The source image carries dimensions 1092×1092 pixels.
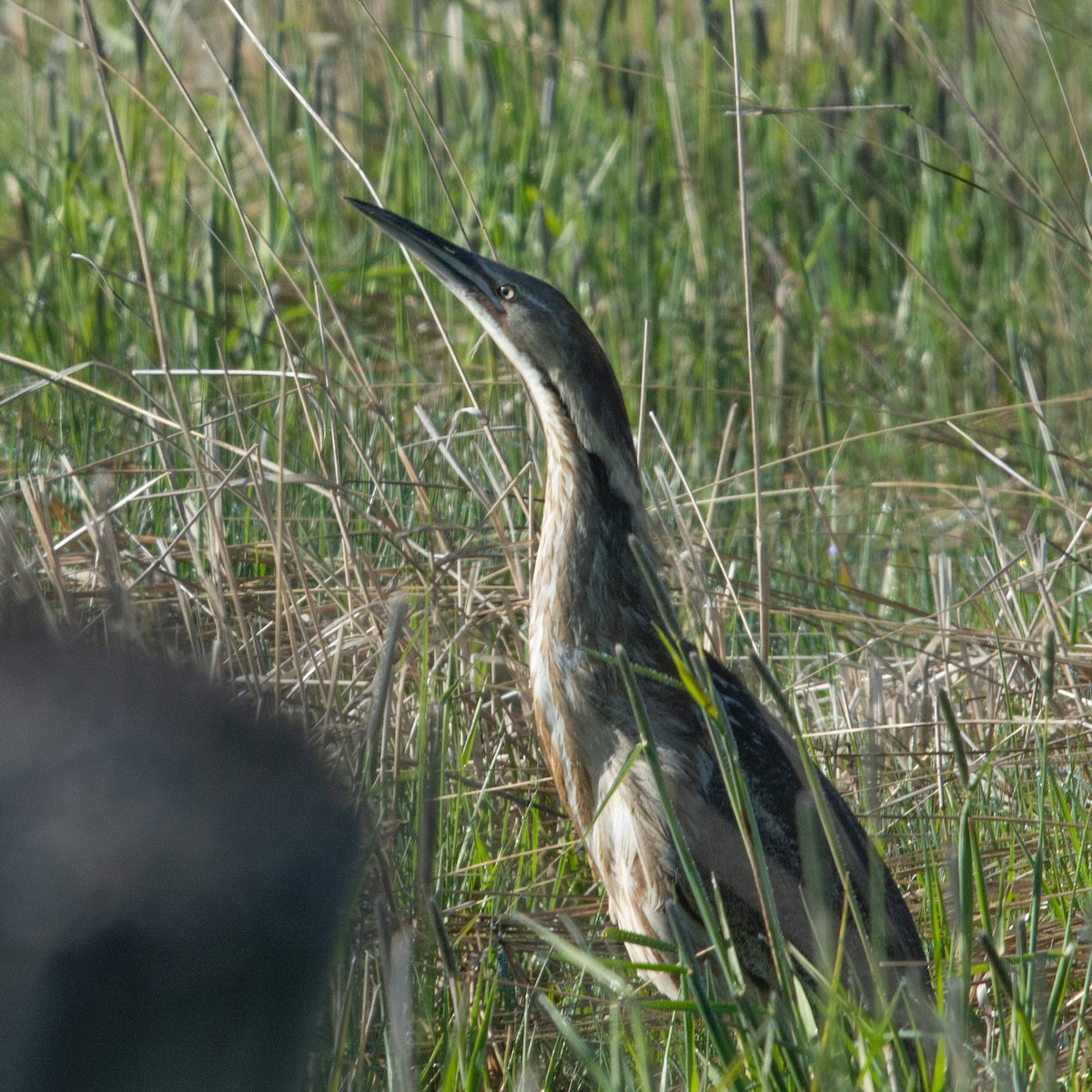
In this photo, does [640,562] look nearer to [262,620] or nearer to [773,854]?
[773,854]

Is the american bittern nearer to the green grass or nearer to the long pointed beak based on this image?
the long pointed beak

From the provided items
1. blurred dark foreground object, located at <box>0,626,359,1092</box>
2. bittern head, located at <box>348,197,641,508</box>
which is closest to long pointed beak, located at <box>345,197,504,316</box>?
bittern head, located at <box>348,197,641,508</box>

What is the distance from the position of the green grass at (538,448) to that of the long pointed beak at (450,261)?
6.8 inches

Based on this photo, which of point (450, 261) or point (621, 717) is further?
point (450, 261)

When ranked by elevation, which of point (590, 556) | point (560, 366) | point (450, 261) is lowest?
point (590, 556)

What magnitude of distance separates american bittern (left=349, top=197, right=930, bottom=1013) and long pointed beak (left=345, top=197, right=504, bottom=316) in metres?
0.02

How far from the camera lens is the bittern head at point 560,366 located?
2504 millimetres

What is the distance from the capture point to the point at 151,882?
96 cm

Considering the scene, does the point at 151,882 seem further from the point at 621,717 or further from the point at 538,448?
the point at 538,448

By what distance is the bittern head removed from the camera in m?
2.50

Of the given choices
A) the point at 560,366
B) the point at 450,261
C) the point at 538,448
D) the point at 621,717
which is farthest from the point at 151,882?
the point at 538,448

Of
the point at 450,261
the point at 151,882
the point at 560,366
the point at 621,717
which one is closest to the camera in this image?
the point at 151,882

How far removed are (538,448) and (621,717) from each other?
5.13ft

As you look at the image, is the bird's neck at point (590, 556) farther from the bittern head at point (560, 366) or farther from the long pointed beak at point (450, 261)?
the long pointed beak at point (450, 261)
